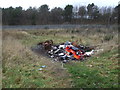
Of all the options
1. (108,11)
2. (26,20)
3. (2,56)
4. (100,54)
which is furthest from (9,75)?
(108,11)

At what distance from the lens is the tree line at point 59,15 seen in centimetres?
3463

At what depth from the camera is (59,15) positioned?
124ft

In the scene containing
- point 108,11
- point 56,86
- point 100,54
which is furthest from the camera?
point 108,11

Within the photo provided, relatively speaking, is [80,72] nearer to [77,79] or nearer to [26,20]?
[77,79]

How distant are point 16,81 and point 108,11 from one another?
113ft

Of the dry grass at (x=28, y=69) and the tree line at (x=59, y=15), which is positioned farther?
the tree line at (x=59, y=15)

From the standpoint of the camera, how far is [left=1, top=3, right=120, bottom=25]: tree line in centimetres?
3463

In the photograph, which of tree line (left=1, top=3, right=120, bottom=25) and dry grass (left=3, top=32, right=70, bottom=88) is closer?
dry grass (left=3, top=32, right=70, bottom=88)

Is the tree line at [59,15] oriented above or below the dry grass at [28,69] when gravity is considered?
above

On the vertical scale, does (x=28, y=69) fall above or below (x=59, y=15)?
below

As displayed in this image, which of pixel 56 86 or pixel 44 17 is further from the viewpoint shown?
pixel 44 17

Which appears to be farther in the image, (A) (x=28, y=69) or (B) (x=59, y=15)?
(B) (x=59, y=15)

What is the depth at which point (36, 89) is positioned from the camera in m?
4.03

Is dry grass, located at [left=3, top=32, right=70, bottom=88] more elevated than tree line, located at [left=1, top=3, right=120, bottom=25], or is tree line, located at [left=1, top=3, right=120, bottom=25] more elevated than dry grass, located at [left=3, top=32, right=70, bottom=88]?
tree line, located at [left=1, top=3, right=120, bottom=25]
